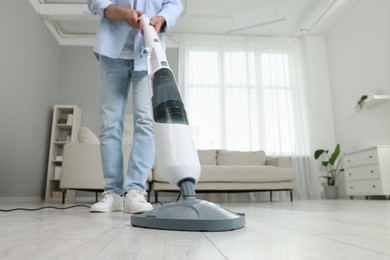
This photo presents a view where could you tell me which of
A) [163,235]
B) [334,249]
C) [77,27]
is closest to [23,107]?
[77,27]

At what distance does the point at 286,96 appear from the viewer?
16.5 feet

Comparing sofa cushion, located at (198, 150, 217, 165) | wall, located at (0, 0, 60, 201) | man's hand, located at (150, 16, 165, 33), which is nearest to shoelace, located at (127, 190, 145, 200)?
man's hand, located at (150, 16, 165, 33)

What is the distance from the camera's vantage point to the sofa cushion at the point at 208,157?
415 cm

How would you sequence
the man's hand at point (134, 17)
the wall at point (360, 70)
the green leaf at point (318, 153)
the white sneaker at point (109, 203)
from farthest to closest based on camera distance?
1. the green leaf at point (318, 153)
2. the wall at point (360, 70)
3. the white sneaker at point (109, 203)
4. the man's hand at point (134, 17)

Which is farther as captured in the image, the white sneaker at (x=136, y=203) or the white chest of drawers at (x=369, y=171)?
the white chest of drawers at (x=369, y=171)

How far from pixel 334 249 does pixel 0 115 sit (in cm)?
347

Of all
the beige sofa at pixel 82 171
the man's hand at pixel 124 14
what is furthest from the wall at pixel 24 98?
the man's hand at pixel 124 14

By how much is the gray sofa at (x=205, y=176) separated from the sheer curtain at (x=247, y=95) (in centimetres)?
93

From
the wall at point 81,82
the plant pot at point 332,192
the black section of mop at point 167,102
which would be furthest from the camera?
the wall at point 81,82

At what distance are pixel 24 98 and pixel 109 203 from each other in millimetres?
3012

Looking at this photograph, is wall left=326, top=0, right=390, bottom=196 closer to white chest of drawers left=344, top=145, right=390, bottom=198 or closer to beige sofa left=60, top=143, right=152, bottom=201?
white chest of drawers left=344, top=145, right=390, bottom=198

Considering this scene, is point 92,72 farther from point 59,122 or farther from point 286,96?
point 286,96

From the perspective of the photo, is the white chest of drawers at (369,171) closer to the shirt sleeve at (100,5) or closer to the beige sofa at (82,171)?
the beige sofa at (82,171)

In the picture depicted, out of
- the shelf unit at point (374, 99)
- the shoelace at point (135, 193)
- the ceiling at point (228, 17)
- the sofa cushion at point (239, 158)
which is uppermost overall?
the ceiling at point (228, 17)
